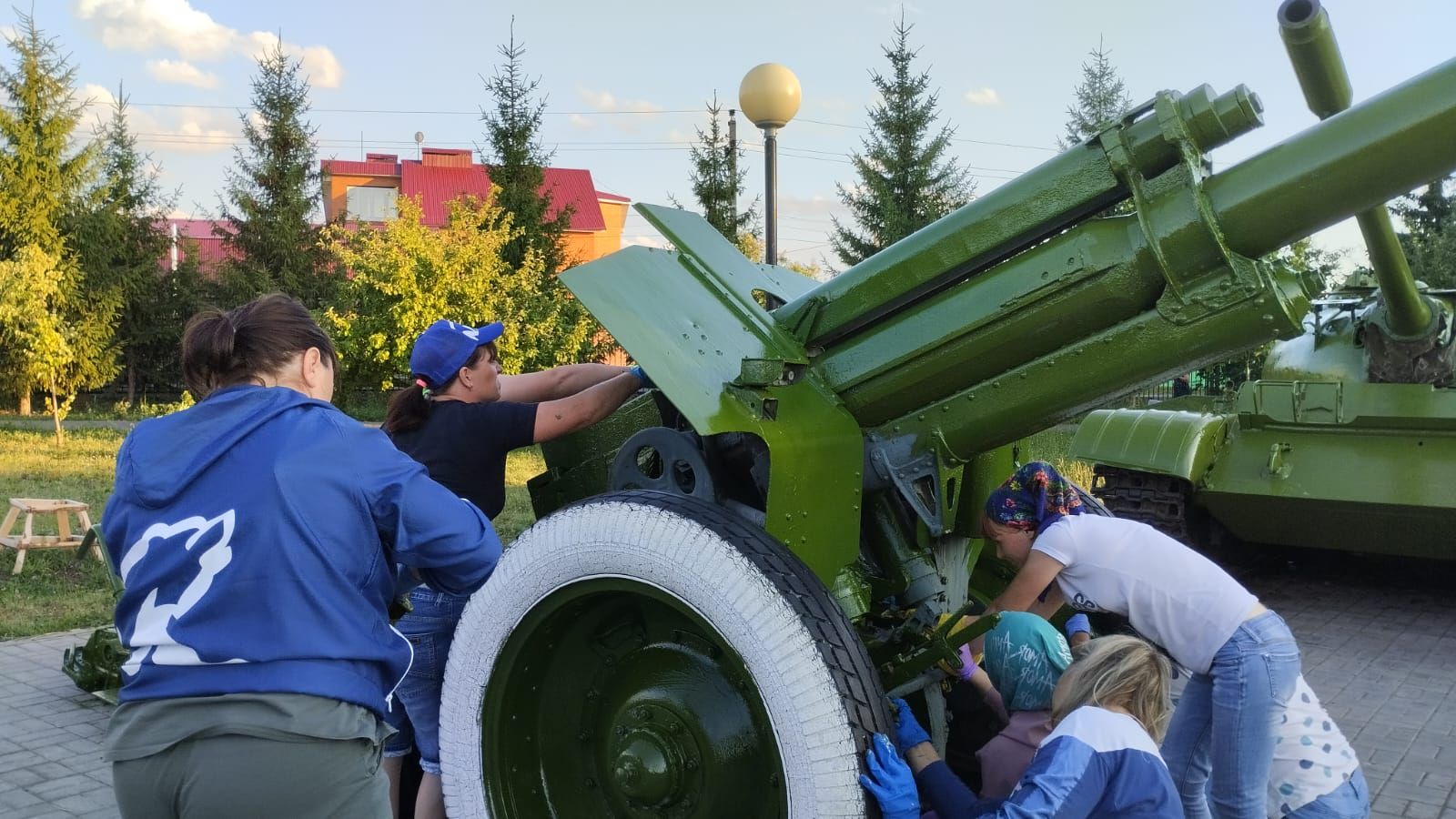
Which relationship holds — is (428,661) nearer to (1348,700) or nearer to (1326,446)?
(1348,700)

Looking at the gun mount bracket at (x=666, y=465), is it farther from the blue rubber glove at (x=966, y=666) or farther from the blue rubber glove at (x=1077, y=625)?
the blue rubber glove at (x=1077, y=625)

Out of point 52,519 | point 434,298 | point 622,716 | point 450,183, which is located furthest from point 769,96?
point 450,183

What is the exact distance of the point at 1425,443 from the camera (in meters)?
7.42

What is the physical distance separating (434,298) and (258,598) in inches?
615

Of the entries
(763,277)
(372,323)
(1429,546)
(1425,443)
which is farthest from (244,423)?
(372,323)

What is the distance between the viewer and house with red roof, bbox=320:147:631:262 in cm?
4103

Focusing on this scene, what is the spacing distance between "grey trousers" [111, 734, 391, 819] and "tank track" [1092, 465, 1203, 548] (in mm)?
6941

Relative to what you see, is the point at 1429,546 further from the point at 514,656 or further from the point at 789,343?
the point at 514,656

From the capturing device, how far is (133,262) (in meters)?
27.6

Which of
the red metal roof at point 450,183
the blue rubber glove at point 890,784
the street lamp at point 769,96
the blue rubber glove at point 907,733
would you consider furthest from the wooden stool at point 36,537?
the red metal roof at point 450,183

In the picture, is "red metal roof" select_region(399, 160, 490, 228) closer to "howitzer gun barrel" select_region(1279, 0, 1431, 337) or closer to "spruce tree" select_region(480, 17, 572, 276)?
"spruce tree" select_region(480, 17, 572, 276)

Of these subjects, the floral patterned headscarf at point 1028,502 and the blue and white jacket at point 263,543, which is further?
the floral patterned headscarf at point 1028,502

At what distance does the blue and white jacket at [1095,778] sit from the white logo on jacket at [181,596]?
62.3 inches

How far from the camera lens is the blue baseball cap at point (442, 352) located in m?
3.40
